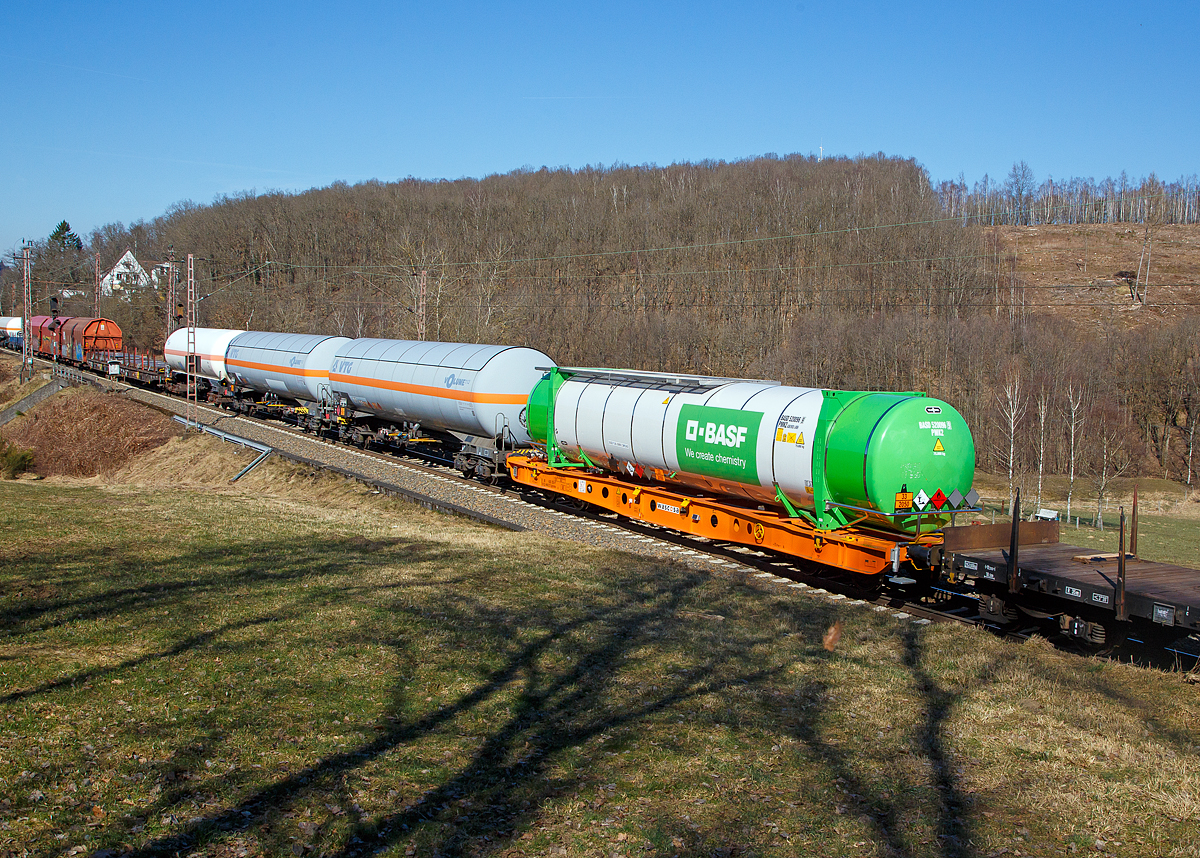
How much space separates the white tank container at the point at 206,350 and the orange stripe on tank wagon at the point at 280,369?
125 cm

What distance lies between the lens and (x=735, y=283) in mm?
80562

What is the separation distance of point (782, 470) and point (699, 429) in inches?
88.6

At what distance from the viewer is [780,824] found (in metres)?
6.21

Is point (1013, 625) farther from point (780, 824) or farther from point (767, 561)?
point (780, 824)

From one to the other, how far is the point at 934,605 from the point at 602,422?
8199mm

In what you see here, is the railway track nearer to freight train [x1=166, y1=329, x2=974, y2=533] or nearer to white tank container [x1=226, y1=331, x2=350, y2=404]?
freight train [x1=166, y1=329, x2=974, y2=533]

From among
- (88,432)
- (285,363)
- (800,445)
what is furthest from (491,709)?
(88,432)

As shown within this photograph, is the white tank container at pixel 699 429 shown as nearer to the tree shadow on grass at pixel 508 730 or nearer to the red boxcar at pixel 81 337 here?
the tree shadow on grass at pixel 508 730

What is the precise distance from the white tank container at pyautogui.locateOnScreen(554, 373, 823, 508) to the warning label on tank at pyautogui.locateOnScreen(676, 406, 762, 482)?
0.06ft

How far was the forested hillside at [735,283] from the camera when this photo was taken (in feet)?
172

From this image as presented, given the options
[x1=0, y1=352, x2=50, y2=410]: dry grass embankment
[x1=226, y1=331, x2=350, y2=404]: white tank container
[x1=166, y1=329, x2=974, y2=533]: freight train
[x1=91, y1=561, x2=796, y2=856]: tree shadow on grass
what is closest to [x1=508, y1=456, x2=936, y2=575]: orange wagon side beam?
[x1=166, y1=329, x2=974, y2=533]: freight train

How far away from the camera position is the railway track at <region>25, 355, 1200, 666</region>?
13.6 m

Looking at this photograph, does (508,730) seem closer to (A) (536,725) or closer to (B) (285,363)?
(A) (536,725)

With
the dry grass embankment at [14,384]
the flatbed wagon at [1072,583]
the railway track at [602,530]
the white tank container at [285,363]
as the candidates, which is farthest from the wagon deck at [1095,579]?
the dry grass embankment at [14,384]
